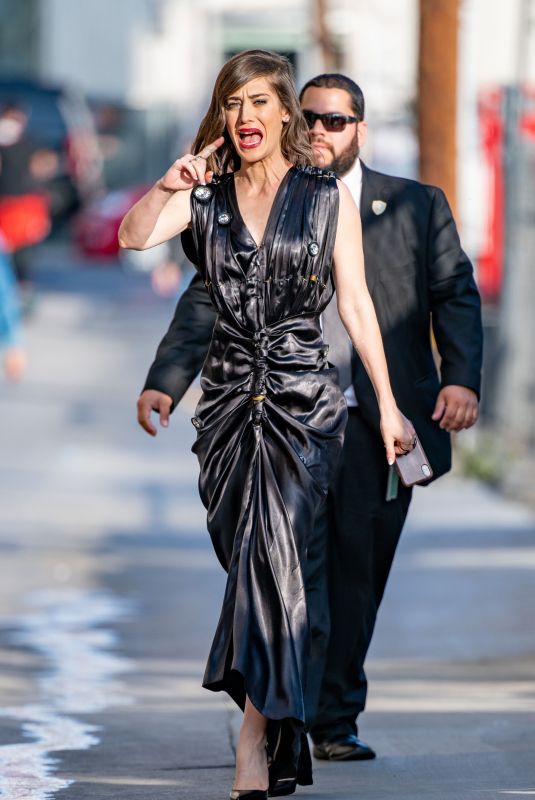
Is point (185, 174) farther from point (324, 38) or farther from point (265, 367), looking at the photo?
point (324, 38)

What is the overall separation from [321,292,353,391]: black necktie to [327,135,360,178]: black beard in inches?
15.1

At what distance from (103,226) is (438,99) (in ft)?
48.7

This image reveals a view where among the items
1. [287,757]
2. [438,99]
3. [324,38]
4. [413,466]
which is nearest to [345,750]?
[287,757]

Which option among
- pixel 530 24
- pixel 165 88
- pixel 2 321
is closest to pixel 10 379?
pixel 2 321

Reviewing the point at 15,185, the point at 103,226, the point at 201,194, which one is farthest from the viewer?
the point at 103,226

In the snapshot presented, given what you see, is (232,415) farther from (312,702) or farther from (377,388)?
(312,702)

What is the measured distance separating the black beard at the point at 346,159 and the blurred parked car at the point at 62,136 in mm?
19900

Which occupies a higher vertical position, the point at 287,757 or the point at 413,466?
the point at 413,466

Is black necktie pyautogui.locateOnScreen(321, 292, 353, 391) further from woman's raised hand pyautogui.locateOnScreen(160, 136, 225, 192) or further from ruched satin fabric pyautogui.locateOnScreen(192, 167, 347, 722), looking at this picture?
woman's raised hand pyautogui.locateOnScreen(160, 136, 225, 192)

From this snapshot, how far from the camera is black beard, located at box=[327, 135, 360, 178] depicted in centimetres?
535

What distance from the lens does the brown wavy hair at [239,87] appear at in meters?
4.62

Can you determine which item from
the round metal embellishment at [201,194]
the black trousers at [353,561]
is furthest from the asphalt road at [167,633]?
the round metal embellishment at [201,194]

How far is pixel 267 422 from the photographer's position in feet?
15.3

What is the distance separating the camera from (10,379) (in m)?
14.4
